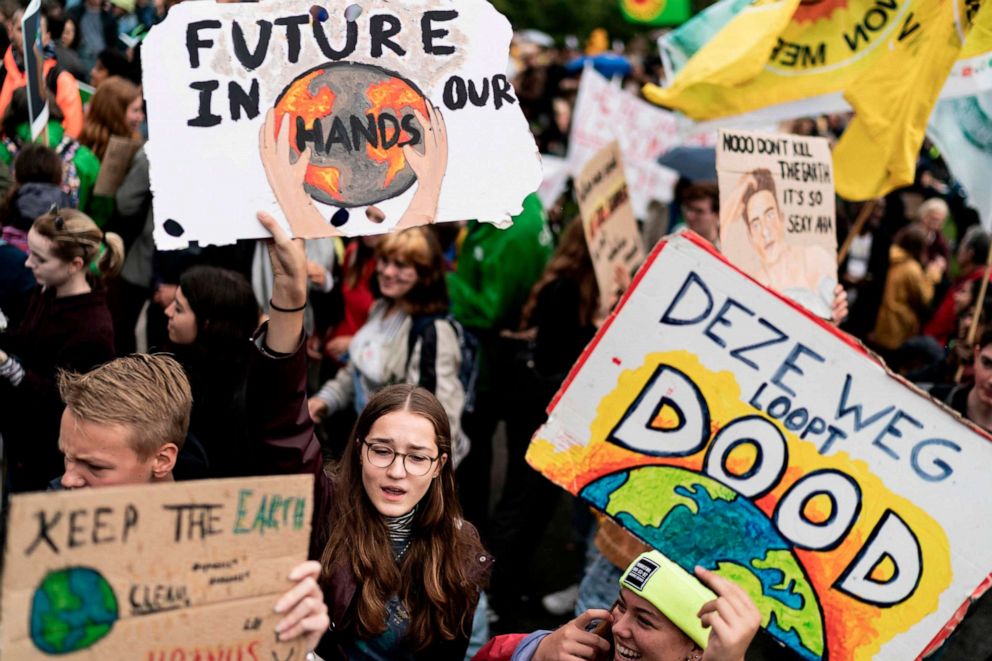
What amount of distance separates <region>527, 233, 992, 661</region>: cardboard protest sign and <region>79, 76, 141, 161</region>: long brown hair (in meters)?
4.05

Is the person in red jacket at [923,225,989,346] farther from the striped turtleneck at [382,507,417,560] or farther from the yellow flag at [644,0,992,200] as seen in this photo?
the striped turtleneck at [382,507,417,560]

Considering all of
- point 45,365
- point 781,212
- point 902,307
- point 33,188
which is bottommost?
point 902,307

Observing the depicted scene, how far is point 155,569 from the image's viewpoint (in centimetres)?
174

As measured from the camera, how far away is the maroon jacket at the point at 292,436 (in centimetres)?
247

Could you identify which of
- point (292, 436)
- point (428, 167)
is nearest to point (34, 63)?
point (428, 167)

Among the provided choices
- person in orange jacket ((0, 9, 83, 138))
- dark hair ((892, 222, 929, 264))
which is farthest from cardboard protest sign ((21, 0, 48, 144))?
dark hair ((892, 222, 929, 264))

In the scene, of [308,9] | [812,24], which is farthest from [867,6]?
[308,9]

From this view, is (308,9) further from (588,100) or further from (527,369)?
(588,100)

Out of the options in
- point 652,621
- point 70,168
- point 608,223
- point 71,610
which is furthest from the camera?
point 70,168

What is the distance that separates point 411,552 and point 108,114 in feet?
13.8

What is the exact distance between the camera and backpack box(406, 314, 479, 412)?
15.2 feet

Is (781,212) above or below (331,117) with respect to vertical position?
below

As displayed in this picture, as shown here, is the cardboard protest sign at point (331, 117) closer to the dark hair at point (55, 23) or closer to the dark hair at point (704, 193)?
the dark hair at point (704, 193)

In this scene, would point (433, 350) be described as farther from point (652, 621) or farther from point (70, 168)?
point (652, 621)
